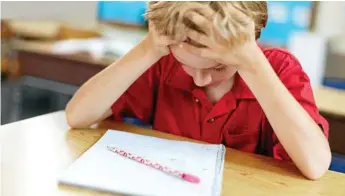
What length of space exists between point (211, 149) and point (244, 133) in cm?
14

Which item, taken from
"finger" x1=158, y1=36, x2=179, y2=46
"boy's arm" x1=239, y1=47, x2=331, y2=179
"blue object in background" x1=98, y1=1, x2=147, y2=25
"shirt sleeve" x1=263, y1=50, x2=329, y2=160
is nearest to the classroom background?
"blue object in background" x1=98, y1=1, x2=147, y2=25

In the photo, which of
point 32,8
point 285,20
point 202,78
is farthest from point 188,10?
point 285,20

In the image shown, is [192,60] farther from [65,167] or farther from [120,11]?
[120,11]

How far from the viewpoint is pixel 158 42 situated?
998 mm

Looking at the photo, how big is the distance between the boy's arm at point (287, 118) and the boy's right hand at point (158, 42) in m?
0.15

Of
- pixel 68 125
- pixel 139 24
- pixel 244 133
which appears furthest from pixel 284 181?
pixel 139 24

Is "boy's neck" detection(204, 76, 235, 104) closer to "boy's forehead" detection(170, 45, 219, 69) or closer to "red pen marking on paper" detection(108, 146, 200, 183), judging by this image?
"boy's forehead" detection(170, 45, 219, 69)

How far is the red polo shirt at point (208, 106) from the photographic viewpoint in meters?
1.10

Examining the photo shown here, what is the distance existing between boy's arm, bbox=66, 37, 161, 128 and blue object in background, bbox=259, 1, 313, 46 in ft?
7.05

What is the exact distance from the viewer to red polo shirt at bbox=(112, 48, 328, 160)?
3.62 ft

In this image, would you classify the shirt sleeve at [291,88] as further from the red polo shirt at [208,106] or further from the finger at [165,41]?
the finger at [165,41]

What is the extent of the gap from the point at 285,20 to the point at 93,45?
1.21m

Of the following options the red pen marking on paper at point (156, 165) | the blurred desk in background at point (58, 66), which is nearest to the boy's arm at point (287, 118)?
the red pen marking on paper at point (156, 165)

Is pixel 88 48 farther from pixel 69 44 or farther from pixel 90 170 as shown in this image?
pixel 90 170
